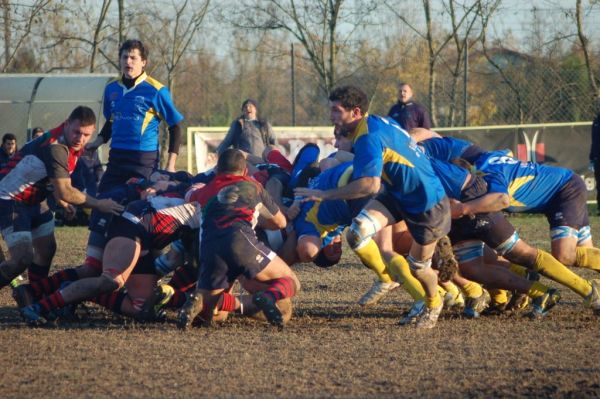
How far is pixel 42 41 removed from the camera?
1872cm

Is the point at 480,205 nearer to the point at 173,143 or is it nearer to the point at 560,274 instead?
the point at 560,274

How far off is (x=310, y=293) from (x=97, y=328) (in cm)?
246

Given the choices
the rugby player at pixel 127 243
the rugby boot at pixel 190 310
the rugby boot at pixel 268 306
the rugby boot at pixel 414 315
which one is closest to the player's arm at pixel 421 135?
the rugby boot at pixel 414 315

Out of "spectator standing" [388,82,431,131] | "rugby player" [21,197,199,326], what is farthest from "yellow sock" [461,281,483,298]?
"spectator standing" [388,82,431,131]

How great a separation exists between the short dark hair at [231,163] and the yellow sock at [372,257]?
118 centimetres

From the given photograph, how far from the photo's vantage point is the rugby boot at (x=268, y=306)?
6672 mm

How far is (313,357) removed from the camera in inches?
230

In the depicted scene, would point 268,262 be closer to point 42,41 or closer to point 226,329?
point 226,329

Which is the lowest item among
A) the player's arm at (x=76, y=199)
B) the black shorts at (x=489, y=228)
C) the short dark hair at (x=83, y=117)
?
the black shorts at (x=489, y=228)

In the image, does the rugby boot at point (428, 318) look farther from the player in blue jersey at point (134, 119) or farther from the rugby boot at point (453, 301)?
the player in blue jersey at point (134, 119)

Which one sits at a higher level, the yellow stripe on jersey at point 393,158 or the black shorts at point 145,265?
the yellow stripe on jersey at point 393,158

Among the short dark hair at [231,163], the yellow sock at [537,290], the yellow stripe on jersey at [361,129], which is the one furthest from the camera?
the yellow sock at [537,290]

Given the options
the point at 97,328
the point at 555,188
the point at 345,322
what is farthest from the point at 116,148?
the point at 555,188

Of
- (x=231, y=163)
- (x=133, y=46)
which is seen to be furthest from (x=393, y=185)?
(x=133, y=46)
